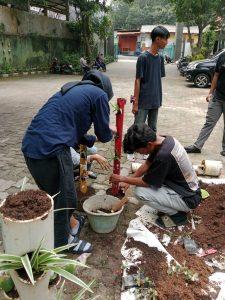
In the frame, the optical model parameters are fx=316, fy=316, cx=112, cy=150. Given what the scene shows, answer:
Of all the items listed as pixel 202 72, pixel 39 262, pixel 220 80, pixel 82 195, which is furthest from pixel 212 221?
pixel 202 72

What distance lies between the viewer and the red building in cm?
4959

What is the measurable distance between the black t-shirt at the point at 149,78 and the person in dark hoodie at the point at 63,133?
6.86 feet

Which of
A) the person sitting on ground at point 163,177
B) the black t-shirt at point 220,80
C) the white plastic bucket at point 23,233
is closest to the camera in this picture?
the white plastic bucket at point 23,233

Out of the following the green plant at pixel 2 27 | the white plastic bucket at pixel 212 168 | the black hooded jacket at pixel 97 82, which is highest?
the green plant at pixel 2 27

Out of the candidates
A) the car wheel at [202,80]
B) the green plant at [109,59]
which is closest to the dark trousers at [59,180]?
the car wheel at [202,80]

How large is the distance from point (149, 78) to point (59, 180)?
2797 millimetres

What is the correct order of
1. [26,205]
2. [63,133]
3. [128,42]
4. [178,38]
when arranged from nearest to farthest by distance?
1. [26,205]
2. [63,133]
3. [178,38]
4. [128,42]

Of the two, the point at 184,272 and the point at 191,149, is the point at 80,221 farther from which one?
the point at 191,149

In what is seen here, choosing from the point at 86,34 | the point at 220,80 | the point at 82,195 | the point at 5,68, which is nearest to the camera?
the point at 82,195

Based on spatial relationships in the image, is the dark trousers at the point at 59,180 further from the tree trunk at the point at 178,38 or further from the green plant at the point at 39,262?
the tree trunk at the point at 178,38

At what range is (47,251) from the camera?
1748mm

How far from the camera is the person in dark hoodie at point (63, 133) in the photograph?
2.59 meters

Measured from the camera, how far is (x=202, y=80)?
1366 cm

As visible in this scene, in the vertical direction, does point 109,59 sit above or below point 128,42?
below
